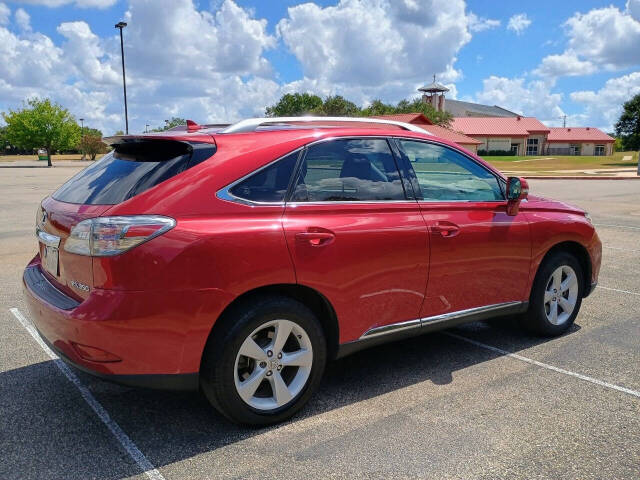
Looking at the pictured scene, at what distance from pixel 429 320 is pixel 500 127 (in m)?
103

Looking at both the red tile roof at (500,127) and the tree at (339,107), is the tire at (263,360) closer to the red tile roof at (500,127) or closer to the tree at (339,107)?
the tree at (339,107)

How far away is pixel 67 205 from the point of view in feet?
11.0

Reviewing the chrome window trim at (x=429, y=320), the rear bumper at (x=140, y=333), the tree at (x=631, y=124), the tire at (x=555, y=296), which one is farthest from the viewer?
the tree at (x=631, y=124)

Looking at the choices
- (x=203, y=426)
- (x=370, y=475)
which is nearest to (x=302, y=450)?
(x=370, y=475)

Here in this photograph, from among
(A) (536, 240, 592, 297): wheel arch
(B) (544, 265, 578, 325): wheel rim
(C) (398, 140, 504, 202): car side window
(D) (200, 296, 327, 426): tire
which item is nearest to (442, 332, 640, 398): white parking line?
(B) (544, 265, 578, 325): wheel rim

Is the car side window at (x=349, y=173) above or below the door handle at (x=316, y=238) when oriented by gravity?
above

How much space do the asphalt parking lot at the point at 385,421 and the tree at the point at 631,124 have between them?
62.3m

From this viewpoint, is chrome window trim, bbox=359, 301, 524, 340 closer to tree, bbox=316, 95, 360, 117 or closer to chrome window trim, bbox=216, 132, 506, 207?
chrome window trim, bbox=216, 132, 506, 207

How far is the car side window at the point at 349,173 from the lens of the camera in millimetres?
3475

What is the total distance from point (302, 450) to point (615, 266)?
6.52m

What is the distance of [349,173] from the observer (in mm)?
3699

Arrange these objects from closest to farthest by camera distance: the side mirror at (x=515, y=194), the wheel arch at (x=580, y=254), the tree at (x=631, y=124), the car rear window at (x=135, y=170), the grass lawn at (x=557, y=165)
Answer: the car rear window at (x=135, y=170) < the side mirror at (x=515, y=194) < the wheel arch at (x=580, y=254) < the grass lawn at (x=557, y=165) < the tree at (x=631, y=124)

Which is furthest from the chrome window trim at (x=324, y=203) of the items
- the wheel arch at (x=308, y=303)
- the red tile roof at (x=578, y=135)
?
the red tile roof at (x=578, y=135)

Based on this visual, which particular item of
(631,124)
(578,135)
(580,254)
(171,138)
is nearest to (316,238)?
(171,138)
